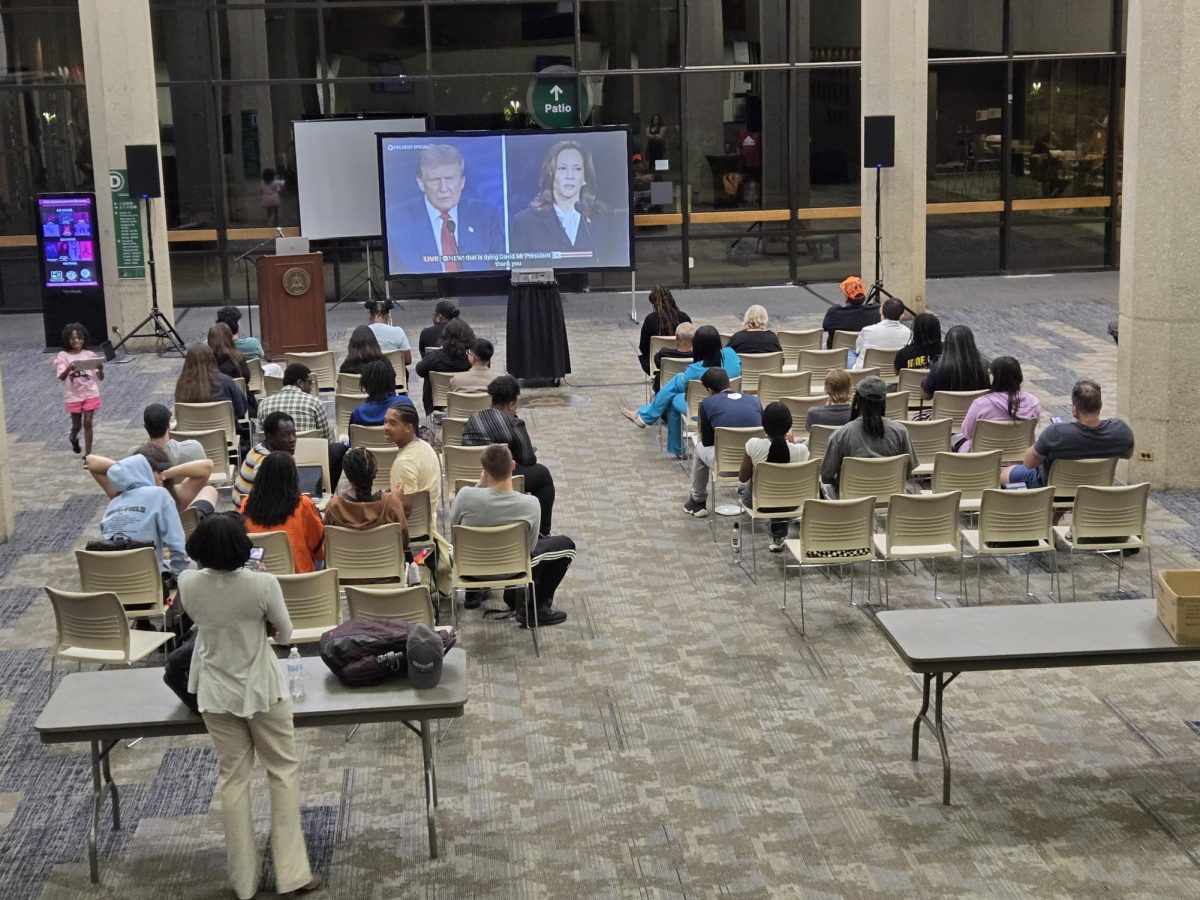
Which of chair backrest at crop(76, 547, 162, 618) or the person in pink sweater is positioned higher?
the person in pink sweater

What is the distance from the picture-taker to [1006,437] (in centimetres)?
1141

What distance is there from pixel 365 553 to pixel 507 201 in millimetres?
11563

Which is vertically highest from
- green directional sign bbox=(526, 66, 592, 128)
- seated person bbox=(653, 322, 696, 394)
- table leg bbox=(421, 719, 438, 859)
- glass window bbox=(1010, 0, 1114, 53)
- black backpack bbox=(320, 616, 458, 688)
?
glass window bbox=(1010, 0, 1114, 53)

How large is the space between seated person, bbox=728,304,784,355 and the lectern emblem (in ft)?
18.7

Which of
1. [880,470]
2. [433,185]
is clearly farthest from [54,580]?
[433,185]

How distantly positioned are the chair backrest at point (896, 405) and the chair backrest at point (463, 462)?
11.2ft

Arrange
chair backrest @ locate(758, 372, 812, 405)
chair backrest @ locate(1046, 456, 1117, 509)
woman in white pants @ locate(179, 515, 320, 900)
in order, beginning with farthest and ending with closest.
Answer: chair backrest @ locate(758, 372, 812, 405), chair backrest @ locate(1046, 456, 1117, 509), woman in white pants @ locate(179, 515, 320, 900)

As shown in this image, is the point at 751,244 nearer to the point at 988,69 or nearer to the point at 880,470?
the point at 988,69

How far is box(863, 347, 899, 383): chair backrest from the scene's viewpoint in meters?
14.5

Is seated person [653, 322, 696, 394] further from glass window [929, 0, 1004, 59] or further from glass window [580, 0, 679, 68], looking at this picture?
glass window [929, 0, 1004, 59]

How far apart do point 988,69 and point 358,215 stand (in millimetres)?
9451

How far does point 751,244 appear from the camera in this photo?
77.5 ft

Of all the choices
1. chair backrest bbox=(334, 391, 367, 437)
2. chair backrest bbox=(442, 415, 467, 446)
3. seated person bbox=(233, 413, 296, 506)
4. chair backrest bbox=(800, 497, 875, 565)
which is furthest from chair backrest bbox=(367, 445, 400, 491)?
chair backrest bbox=(800, 497, 875, 565)

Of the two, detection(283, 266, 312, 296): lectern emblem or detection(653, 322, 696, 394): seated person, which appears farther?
detection(283, 266, 312, 296): lectern emblem
